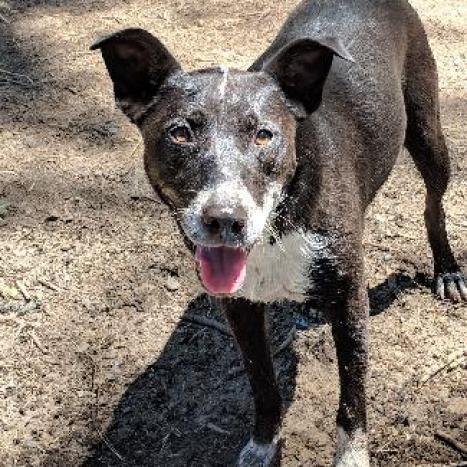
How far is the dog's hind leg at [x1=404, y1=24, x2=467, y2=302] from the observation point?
4.52 metres

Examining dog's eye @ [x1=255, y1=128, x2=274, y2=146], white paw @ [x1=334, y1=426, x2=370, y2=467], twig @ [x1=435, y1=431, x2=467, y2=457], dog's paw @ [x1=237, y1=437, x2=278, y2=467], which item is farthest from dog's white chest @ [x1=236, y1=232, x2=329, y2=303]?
twig @ [x1=435, y1=431, x2=467, y2=457]

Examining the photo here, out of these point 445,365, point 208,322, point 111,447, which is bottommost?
point 111,447

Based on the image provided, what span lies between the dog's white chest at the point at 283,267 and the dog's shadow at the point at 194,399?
926 millimetres

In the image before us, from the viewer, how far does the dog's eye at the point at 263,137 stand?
3.23 metres

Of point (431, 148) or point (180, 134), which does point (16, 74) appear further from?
point (180, 134)

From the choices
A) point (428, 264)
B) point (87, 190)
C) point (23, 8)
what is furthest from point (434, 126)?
point (23, 8)

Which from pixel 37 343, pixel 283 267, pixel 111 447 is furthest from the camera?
pixel 37 343

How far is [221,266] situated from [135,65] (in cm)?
93

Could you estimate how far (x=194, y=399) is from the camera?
14.6 feet

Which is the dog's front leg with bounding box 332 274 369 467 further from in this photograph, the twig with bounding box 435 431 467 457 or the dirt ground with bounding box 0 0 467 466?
the twig with bounding box 435 431 467 457

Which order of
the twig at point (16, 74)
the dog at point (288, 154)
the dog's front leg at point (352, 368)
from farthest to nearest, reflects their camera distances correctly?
1. the twig at point (16, 74)
2. the dog's front leg at point (352, 368)
3. the dog at point (288, 154)

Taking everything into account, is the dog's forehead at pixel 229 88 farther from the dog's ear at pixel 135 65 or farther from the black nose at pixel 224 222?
the black nose at pixel 224 222

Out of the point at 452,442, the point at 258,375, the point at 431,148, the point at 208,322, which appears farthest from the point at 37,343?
the point at 431,148

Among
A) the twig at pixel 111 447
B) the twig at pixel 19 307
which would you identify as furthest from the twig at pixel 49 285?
the twig at pixel 111 447
